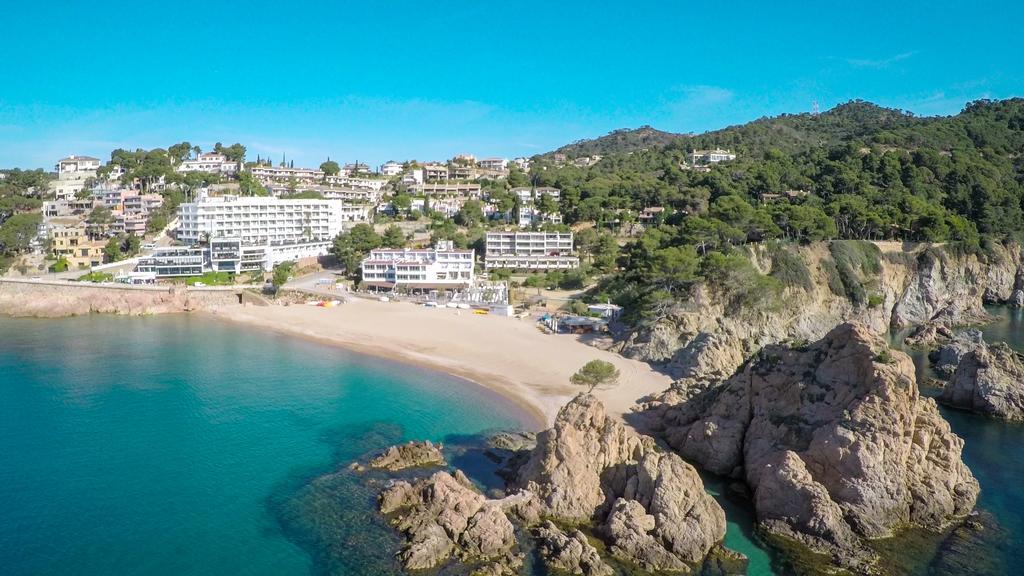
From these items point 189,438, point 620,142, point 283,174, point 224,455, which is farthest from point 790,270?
point 620,142

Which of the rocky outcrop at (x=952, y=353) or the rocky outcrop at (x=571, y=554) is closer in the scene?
the rocky outcrop at (x=571, y=554)

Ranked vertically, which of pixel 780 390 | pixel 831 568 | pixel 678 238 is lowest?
pixel 831 568

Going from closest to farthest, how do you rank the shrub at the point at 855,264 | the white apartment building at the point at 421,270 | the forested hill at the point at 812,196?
the shrub at the point at 855,264
the forested hill at the point at 812,196
the white apartment building at the point at 421,270

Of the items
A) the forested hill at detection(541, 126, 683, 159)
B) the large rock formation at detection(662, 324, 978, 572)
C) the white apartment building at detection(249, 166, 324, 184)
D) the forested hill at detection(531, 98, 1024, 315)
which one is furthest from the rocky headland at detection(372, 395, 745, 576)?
the forested hill at detection(541, 126, 683, 159)

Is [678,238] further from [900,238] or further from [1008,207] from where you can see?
[1008,207]

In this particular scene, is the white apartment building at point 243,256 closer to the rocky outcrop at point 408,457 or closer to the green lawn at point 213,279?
the green lawn at point 213,279

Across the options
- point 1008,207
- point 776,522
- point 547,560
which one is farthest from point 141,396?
point 1008,207

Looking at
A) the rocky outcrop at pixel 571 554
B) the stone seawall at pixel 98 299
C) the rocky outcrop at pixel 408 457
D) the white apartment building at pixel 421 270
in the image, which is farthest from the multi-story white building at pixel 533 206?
the rocky outcrop at pixel 571 554
